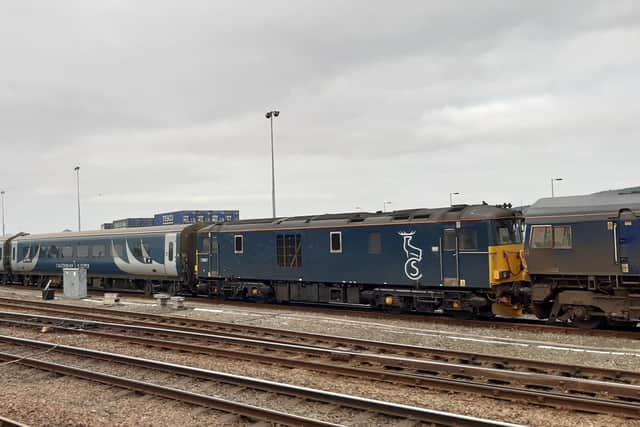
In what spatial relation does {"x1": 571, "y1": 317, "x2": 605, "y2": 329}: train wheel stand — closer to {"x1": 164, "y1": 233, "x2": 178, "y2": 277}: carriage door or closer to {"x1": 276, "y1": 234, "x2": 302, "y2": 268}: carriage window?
{"x1": 276, "y1": 234, "x2": 302, "y2": 268}: carriage window

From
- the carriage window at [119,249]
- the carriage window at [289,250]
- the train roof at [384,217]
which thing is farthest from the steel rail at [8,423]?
the carriage window at [119,249]

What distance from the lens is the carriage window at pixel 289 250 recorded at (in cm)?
2173

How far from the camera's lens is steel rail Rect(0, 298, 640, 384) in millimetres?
9820

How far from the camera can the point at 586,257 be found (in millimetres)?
14453

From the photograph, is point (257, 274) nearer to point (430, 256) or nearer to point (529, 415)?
point (430, 256)

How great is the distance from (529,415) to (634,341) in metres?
6.93

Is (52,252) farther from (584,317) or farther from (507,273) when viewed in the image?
(584,317)

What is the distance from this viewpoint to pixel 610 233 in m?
14.1

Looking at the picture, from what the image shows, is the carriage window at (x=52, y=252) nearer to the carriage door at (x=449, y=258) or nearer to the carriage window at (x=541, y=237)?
the carriage door at (x=449, y=258)

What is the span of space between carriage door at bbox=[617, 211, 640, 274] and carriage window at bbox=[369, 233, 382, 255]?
25.5 feet

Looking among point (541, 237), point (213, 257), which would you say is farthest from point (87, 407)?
point (213, 257)

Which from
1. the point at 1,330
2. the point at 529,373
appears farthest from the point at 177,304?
the point at 529,373

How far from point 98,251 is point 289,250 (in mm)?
14582

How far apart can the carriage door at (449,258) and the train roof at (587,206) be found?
103 inches
